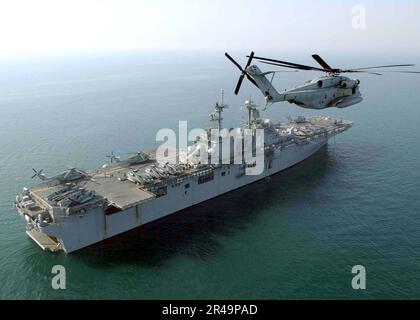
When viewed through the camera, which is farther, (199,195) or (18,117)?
(18,117)

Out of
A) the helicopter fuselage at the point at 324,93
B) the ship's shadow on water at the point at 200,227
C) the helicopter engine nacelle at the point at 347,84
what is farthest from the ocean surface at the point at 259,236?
the helicopter engine nacelle at the point at 347,84

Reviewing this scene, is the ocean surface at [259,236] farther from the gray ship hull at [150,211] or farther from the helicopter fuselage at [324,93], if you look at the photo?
the helicopter fuselage at [324,93]

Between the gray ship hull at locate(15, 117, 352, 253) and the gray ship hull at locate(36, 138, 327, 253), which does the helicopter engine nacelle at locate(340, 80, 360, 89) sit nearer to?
the gray ship hull at locate(15, 117, 352, 253)

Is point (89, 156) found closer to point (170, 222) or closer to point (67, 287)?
point (170, 222)

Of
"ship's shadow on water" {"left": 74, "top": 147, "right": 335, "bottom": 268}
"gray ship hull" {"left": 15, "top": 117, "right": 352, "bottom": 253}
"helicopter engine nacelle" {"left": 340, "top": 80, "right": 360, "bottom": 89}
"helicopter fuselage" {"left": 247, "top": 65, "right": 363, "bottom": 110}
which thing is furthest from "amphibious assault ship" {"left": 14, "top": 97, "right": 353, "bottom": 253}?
"helicopter engine nacelle" {"left": 340, "top": 80, "right": 360, "bottom": 89}

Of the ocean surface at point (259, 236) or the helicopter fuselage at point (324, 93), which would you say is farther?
the ocean surface at point (259, 236)
